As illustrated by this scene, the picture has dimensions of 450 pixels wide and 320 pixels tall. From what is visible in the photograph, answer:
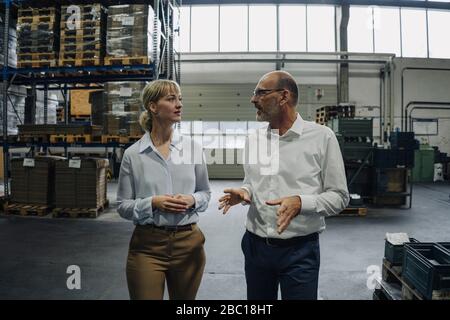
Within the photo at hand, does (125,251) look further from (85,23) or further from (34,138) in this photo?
(85,23)

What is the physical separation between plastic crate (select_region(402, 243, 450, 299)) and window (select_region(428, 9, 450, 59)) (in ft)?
52.5

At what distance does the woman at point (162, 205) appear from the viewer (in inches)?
83.1

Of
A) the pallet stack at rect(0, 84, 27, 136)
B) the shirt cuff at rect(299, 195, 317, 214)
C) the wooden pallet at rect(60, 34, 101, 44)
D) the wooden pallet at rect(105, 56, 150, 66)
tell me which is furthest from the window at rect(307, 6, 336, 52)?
the shirt cuff at rect(299, 195, 317, 214)

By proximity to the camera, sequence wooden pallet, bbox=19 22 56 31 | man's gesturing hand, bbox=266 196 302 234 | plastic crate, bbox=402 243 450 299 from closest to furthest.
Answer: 1. man's gesturing hand, bbox=266 196 302 234
2. plastic crate, bbox=402 243 450 299
3. wooden pallet, bbox=19 22 56 31

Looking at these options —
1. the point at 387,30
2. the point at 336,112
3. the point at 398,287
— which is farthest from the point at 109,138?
the point at 387,30

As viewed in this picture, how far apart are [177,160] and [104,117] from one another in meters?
5.73

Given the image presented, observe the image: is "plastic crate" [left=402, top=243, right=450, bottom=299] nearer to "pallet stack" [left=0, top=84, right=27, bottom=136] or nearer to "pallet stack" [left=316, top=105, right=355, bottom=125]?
"pallet stack" [left=0, top=84, right=27, bottom=136]

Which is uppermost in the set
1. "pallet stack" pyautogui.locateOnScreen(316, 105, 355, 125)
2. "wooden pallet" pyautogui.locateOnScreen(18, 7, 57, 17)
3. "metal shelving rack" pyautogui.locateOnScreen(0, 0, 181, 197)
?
"wooden pallet" pyautogui.locateOnScreen(18, 7, 57, 17)

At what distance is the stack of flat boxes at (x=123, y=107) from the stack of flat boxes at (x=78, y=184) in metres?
0.89

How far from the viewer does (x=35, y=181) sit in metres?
7.76

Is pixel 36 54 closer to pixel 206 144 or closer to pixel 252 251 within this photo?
pixel 252 251

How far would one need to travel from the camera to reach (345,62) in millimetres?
15219

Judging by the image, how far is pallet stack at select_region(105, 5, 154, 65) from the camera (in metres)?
7.30

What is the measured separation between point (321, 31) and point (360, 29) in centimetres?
166
